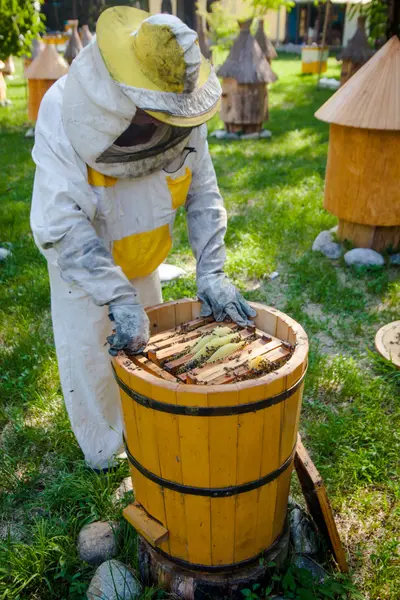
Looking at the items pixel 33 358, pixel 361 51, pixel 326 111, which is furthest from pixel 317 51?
pixel 33 358

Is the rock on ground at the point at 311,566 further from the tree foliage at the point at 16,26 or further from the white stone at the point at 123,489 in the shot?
the tree foliage at the point at 16,26

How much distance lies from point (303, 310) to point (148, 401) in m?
2.90

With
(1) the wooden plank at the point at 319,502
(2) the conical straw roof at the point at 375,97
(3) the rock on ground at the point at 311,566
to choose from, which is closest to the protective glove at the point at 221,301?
(1) the wooden plank at the point at 319,502

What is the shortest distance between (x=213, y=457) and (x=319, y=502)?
677mm

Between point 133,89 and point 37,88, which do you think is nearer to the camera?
point 133,89

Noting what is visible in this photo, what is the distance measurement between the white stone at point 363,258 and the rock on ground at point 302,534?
3132 mm

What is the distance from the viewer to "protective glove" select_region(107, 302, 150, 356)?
7.08 ft

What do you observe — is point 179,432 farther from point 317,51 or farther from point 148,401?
point 317,51

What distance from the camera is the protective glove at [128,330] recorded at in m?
2.16

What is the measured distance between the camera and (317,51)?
1780cm

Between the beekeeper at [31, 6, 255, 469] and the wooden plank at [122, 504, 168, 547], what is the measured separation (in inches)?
26.1

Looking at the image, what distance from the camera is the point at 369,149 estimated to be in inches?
191

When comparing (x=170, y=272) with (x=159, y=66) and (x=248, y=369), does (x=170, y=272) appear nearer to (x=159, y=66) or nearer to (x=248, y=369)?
(x=248, y=369)

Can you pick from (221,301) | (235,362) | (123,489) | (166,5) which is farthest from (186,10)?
(235,362)
